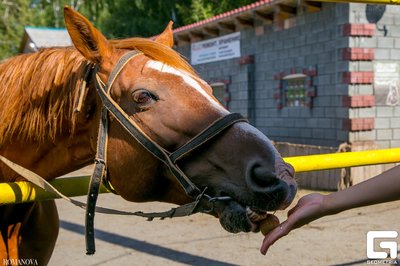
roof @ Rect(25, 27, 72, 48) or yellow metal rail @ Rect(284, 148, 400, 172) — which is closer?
yellow metal rail @ Rect(284, 148, 400, 172)

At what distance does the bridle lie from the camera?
1.78m

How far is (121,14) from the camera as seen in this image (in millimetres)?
31203

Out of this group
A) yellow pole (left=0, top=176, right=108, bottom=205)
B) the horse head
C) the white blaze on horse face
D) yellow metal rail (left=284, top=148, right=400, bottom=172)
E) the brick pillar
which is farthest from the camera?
the brick pillar

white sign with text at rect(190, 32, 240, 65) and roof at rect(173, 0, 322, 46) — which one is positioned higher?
roof at rect(173, 0, 322, 46)

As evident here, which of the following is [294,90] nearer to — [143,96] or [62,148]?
[62,148]

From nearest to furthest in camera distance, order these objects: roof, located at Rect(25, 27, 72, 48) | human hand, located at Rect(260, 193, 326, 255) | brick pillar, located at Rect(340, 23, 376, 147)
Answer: human hand, located at Rect(260, 193, 326, 255)
brick pillar, located at Rect(340, 23, 376, 147)
roof, located at Rect(25, 27, 72, 48)

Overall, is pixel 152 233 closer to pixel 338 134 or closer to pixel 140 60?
pixel 140 60

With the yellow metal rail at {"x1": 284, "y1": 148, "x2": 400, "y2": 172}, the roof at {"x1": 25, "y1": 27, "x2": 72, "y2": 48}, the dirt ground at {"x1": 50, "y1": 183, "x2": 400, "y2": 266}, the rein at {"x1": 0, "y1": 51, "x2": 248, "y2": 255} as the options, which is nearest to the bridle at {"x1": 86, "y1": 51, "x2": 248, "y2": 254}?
the rein at {"x1": 0, "y1": 51, "x2": 248, "y2": 255}

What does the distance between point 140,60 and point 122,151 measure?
15.1 inches

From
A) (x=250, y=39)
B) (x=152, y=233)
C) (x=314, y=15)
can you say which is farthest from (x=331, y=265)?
(x=250, y=39)

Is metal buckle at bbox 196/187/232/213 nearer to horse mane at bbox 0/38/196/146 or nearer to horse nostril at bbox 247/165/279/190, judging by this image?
horse nostril at bbox 247/165/279/190

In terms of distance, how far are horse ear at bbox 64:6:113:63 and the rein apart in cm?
7

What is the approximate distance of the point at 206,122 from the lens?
1.81m

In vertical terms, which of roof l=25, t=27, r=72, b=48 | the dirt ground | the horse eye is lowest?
the dirt ground
